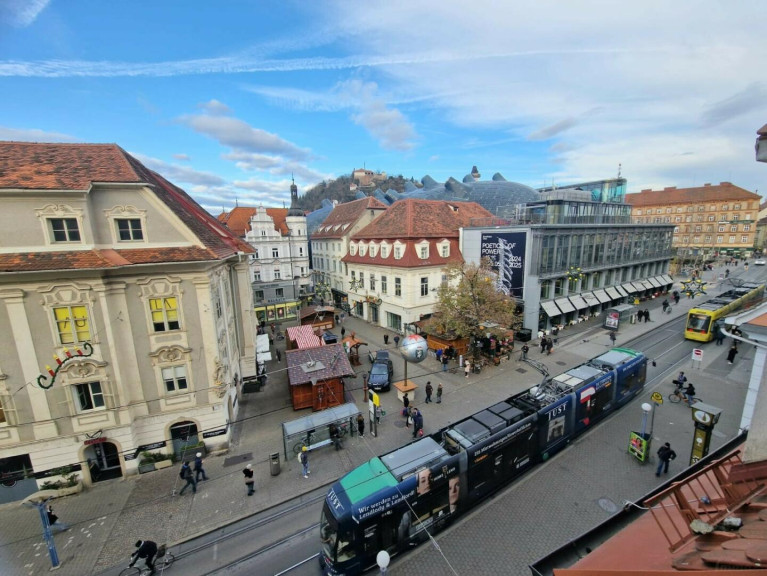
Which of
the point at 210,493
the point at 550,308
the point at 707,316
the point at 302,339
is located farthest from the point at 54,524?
the point at 707,316

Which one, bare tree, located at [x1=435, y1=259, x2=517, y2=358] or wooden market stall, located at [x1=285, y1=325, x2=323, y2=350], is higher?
bare tree, located at [x1=435, y1=259, x2=517, y2=358]

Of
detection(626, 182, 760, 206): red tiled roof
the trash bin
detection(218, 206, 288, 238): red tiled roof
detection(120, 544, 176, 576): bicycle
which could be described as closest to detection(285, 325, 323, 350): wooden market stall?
the trash bin

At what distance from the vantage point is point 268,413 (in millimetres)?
21422

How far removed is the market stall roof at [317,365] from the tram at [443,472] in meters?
9.77

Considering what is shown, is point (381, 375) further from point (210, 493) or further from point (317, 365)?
point (210, 493)

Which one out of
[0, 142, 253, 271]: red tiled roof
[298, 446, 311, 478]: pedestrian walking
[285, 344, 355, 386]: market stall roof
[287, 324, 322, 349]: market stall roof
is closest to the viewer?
[0, 142, 253, 271]: red tiled roof

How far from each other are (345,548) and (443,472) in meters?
3.84

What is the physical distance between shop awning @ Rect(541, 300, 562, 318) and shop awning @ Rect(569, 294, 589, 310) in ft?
11.6

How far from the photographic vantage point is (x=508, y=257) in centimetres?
3372

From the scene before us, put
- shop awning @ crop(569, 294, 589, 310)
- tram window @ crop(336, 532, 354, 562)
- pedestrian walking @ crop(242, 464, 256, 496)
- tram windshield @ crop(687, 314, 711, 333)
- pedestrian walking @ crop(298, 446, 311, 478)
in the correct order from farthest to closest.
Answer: shop awning @ crop(569, 294, 589, 310) → tram windshield @ crop(687, 314, 711, 333) → pedestrian walking @ crop(298, 446, 311, 478) → pedestrian walking @ crop(242, 464, 256, 496) → tram window @ crop(336, 532, 354, 562)

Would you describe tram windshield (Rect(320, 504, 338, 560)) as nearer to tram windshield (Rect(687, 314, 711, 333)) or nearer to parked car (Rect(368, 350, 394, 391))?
parked car (Rect(368, 350, 394, 391))

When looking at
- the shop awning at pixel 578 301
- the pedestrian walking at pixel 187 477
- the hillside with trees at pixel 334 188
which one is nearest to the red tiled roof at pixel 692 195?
the shop awning at pixel 578 301

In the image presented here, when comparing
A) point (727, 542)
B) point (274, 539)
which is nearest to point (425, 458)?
point (274, 539)

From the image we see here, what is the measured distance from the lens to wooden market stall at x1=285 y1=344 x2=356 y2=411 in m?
Result: 21.2
